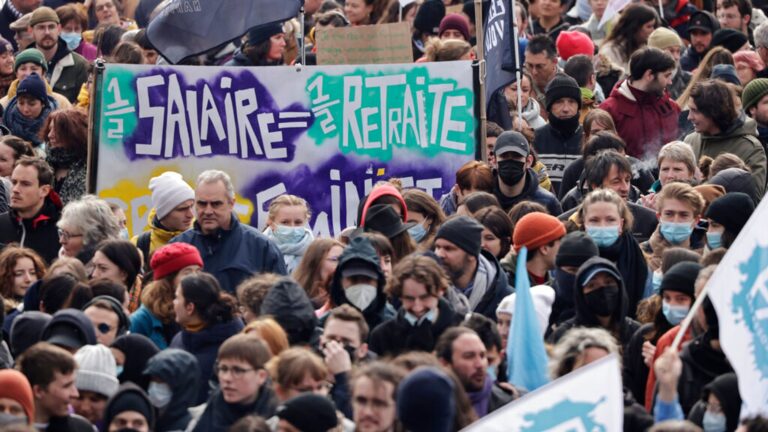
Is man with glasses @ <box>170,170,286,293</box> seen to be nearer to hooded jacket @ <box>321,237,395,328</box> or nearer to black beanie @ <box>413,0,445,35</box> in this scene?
hooded jacket @ <box>321,237,395,328</box>

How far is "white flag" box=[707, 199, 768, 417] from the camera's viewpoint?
322 inches

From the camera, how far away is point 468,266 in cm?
1111

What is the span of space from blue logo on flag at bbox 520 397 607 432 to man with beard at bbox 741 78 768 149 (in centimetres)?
645

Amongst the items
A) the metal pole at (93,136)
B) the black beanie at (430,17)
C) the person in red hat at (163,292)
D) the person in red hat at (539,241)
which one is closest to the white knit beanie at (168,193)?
the metal pole at (93,136)

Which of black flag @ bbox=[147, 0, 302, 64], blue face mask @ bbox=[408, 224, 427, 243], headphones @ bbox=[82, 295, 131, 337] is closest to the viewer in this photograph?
headphones @ bbox=[82, 295, 131, 337]

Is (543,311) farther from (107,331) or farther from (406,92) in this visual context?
(406,92)

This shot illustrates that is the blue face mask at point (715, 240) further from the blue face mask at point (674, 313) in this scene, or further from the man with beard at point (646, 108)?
the man with beard at point (646, 108)

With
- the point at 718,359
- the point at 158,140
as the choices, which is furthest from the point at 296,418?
the point at 158,140

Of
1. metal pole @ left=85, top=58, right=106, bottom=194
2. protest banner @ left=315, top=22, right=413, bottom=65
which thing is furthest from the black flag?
metal pole @ left=85, top=58, right=106, bottom=194

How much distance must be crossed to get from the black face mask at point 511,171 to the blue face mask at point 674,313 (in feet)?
8.83

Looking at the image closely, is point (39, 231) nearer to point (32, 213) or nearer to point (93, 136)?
point (32, 213)

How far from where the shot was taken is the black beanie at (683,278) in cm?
1020

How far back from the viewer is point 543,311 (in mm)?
10492

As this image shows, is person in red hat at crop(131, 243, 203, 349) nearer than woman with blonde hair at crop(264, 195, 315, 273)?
Yes
